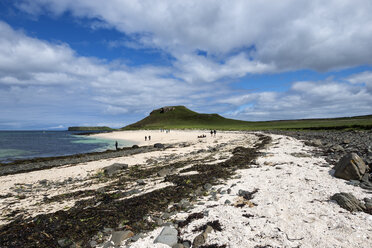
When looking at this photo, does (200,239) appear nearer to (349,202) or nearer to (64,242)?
(64,242)

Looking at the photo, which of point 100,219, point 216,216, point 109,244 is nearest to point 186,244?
point 216,216

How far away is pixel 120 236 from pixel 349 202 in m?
7.25

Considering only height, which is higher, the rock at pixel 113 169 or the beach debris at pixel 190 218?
the beach debris at pixel 190 218

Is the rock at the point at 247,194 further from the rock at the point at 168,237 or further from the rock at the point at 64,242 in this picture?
the rock at the point at 64,242

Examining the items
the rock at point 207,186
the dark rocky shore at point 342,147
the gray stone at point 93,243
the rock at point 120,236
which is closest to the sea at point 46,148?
the gray stone at point 93,243

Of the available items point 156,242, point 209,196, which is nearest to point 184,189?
point 209,196

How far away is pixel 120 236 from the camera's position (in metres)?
5.53

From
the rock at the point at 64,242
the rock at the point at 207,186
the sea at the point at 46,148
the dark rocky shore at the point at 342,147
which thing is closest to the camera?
the rock at the point at 64,242

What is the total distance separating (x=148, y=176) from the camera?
13602 mm

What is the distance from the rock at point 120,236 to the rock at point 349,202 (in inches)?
267

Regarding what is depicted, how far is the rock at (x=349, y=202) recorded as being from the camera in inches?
242

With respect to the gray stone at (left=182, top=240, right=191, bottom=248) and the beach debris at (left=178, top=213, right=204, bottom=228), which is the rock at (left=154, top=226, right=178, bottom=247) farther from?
the beach debris at (left=178, top=213, right=204, bottom=228)

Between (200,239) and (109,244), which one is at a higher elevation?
(200,239)

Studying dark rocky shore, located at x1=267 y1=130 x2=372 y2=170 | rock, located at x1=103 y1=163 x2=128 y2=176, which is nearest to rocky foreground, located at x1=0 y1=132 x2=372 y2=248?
dark rocky shore, located at x1=267 y1=130 x2=372 y2=170
